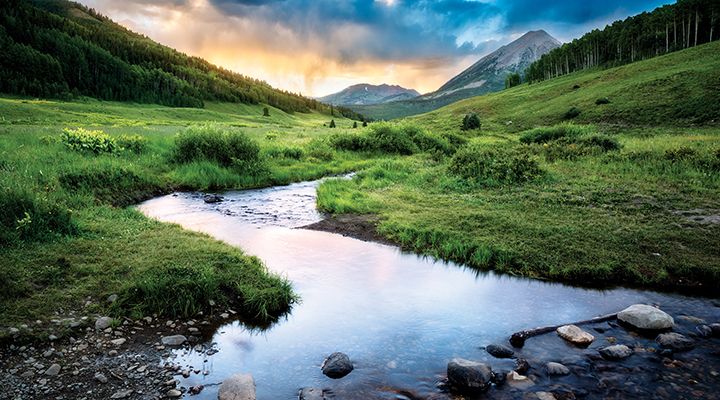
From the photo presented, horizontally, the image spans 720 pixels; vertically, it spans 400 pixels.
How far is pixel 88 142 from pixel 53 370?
812 inches

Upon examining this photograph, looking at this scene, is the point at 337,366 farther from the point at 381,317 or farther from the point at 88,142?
the point at 88,142

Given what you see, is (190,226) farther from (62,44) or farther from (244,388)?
(62,44)

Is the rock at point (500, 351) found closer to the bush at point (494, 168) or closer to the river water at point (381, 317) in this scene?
the river water at point (381, 317)

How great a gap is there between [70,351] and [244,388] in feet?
9.90

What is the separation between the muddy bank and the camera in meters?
14.0

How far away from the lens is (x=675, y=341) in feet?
23.8

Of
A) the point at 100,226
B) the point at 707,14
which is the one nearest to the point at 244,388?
the point at 100,226

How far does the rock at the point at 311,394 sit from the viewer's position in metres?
6.02

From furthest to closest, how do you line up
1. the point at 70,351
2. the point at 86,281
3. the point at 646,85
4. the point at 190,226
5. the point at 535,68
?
1. the point at 535,68
2. the point at 646,85
3. the point at 190,226
4. the point at 86,281
5. the point at 70,351

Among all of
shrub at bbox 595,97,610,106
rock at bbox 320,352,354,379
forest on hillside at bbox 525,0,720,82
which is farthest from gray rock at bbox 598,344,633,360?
forest on hillside at bbox 525,0,720,82

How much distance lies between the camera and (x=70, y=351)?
22.1ft

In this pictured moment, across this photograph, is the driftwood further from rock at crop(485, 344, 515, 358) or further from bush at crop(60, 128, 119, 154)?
bush at crop(60, 128, 119, 154)

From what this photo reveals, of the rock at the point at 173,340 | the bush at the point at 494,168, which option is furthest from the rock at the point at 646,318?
the bush at the point at 494,168

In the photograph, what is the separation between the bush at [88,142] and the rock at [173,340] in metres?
19.3
